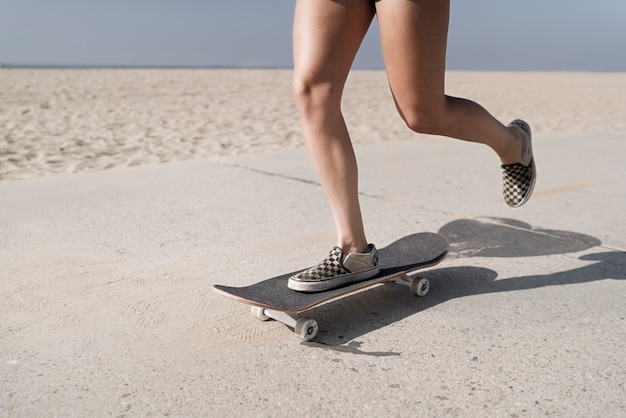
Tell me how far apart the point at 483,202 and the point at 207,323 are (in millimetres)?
2515

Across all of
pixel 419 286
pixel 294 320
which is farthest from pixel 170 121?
pixel 294 320

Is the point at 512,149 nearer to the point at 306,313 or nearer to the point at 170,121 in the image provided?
the point at 306,313

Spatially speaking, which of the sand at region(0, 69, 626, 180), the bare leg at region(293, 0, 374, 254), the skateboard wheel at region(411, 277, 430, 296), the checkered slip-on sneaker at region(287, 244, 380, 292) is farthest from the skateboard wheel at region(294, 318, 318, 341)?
the sand at region(0, 69, 626, 180)

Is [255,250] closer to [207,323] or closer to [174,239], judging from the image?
[174,239]

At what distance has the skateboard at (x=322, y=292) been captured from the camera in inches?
91.4

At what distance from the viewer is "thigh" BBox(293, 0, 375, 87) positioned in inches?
94.0

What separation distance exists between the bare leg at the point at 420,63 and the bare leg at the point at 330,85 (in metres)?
0.12

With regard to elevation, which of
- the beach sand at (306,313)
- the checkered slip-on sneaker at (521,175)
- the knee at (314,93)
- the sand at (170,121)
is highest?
the knee at (314,93)

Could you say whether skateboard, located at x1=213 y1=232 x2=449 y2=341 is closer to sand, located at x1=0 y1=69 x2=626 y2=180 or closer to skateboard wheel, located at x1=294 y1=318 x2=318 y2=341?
skateboard wheel, located at x1=294 y1=318 x2=318 y2=341

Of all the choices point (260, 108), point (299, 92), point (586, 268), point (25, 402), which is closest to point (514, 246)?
point (586, 268)

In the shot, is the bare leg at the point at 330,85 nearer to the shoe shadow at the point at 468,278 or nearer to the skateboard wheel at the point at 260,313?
the shoe shadow at the point at 468,278

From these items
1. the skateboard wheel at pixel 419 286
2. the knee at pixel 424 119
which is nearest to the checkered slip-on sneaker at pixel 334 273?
the skateboard wheel at pixel 419 286

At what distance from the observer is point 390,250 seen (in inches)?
117

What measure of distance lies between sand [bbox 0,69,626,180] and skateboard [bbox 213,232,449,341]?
3815mm
